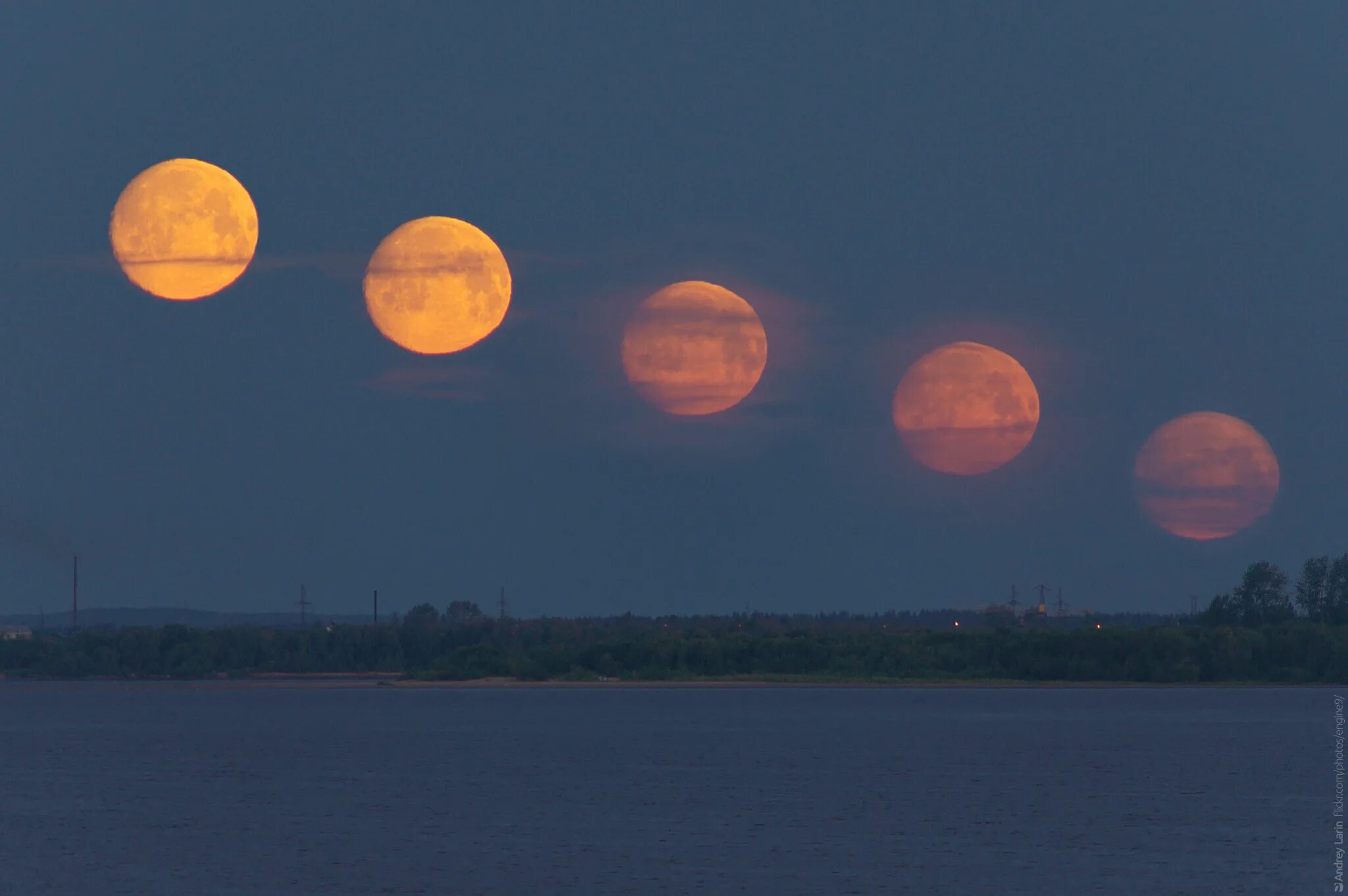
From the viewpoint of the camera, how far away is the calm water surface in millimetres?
60219

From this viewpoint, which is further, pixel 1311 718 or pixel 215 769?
pixel 1311 718

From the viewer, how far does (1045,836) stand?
7275 cm

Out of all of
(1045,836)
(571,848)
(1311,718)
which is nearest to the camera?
(571,848)

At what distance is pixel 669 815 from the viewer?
8031 cm

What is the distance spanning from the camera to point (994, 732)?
159000 mm

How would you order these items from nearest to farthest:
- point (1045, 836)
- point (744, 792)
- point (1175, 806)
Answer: point (1045, 836) < point (1175, 806) < point (744, 792)

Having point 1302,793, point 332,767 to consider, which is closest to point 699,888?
point 1302,793

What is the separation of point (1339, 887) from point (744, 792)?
3972 centimetres

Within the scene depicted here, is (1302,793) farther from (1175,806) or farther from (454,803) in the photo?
(454,803)

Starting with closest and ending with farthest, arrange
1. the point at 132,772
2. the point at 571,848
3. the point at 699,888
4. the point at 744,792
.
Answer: the point at 699,888
the point at 571,848
the point at 744,792
the point at 132,772

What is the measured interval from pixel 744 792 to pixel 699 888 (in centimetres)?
3554

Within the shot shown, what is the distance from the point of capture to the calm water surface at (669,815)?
60.2m

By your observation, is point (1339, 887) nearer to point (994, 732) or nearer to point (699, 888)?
point (699, 888)

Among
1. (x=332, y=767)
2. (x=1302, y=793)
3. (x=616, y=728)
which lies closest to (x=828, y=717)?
(x=616, y=728)
